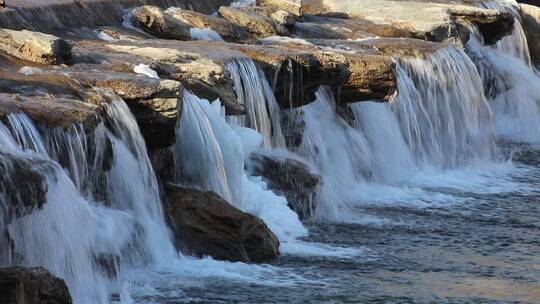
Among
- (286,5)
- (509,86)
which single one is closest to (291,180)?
(286,5)

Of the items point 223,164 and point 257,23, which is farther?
point 257,23

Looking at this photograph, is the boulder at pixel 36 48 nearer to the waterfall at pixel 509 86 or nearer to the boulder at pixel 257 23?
the boulder at pixel 257 23

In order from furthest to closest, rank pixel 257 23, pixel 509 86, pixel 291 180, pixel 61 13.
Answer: pixel 509 86, pixel 257 23, pixel 61 13, pixel 291 180

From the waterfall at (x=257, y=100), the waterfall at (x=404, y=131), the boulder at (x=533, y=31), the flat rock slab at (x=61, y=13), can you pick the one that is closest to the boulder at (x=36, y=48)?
the flat rock slab at (x=61, y=13)

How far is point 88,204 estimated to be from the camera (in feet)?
39.1

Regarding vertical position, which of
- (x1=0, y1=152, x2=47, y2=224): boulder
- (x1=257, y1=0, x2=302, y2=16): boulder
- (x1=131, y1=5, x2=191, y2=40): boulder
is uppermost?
(x1=257, y1=0, x2=302, y2=16): boulder

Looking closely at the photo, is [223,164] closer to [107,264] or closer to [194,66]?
[194,66]

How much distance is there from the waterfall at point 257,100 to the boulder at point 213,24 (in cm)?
276

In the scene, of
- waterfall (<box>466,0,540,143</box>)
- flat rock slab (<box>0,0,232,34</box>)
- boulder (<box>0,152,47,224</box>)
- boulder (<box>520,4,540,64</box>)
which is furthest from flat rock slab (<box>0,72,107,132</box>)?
boulder (<box>520,4,540,64</box>)

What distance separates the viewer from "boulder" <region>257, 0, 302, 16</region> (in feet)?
74.1

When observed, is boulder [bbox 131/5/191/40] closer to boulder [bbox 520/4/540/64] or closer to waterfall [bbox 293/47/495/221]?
waterfall [bbox 293/47/495/221]

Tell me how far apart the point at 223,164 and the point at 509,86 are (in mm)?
11861

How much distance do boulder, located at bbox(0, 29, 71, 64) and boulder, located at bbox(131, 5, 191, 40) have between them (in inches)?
166

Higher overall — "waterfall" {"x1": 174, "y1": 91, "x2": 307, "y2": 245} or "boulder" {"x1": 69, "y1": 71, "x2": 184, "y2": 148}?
"boulder" {"x1": 69, "y1": 71, "x2": 184, "y2": 148}
